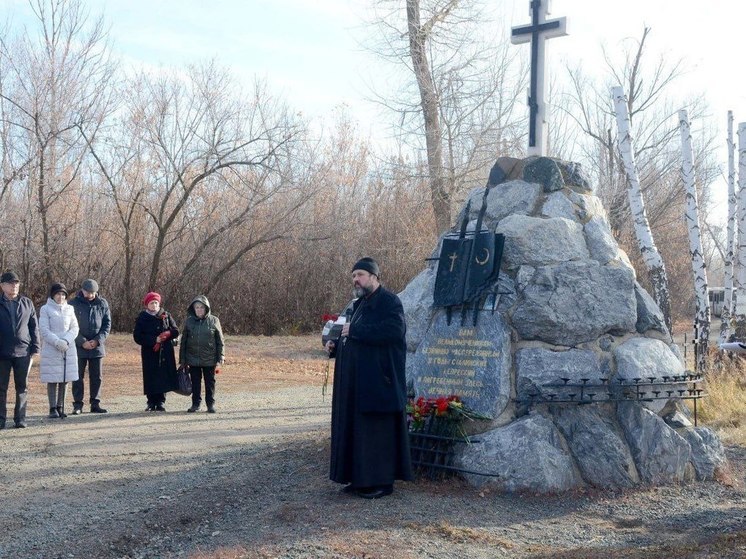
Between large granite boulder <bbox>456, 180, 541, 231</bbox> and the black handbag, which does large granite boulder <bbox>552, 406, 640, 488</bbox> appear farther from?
the black handbag

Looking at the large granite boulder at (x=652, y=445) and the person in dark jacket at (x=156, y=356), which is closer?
the large granite boulder at (x=652, y=445)

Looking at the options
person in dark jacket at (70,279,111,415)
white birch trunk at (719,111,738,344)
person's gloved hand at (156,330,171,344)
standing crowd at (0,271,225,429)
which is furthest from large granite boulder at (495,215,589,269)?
white birch trunk at (719,111,738,344)

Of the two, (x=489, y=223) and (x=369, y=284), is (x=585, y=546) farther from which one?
(x=489, y=223)

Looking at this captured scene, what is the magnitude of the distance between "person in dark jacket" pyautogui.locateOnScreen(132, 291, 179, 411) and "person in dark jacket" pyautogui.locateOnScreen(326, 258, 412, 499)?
5825mm

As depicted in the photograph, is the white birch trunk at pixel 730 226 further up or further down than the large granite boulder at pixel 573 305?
further up

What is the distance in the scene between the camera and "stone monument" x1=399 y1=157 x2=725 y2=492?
7105mm

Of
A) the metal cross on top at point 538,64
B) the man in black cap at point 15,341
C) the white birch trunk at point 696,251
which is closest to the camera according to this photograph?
the metal cross on top at point 538,64

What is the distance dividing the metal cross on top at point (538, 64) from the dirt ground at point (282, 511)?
3.34 metres

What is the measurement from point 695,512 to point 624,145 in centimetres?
848

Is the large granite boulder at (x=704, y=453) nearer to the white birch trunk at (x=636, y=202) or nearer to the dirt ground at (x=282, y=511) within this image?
the dirt ground at (x=282, y=511)

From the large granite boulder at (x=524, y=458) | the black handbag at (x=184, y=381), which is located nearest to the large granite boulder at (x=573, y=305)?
the large granite boulder at (x=524, y=458)

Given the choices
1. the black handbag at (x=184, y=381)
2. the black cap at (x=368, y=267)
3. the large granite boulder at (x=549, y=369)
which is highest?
the black cap at (x=368, y=267)

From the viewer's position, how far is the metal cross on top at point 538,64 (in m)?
8.33

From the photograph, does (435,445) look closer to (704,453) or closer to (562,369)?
(562,369)
